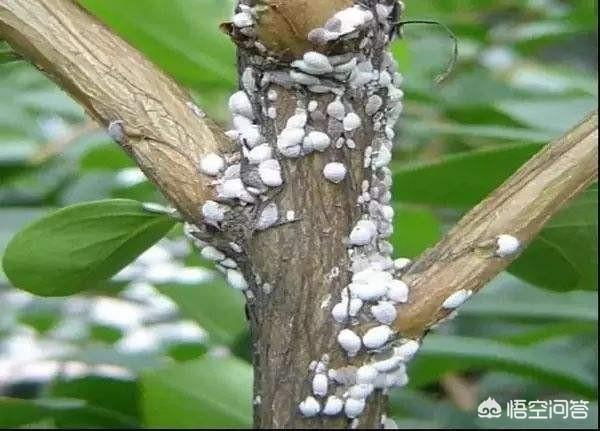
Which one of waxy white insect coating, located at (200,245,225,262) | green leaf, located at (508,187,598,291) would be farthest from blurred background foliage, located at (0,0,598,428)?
waxy white insect coating, located at (200,245,225,262)

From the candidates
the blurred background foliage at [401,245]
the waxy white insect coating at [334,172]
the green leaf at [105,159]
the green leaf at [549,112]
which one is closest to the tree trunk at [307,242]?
the waxy white insect coating at [334,172]

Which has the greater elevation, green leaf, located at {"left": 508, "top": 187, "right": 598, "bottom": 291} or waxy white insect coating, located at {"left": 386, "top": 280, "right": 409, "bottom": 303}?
green leaf, located at {"left": 508, "top": 187, "right": 598, "bottom": 291}

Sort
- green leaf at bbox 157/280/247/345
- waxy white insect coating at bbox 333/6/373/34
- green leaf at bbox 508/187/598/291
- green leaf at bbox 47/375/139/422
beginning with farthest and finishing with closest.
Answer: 1. green leaf at bbox 157/280/247/345
2. green leaf at bbox 47/375/139/422
3. green leaf at bbox 508/187/598/291
4. waxy white insect coating at bbox 333/6/373/34

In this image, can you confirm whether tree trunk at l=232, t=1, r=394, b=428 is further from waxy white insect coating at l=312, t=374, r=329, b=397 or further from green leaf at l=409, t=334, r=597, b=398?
green leaf at l=409, t=334, r=597, b=398

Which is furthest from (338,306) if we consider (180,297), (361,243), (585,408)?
(180,297)

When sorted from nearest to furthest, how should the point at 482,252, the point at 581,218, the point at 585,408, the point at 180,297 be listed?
the point at 482,252 < the point at 581,218 < the point at 585,408 < the point at 180,297

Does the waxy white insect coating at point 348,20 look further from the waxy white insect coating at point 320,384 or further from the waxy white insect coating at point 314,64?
the waxy white insect coating at point 320,384

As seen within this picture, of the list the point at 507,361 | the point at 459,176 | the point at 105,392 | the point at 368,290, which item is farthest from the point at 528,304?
the point at 368,290

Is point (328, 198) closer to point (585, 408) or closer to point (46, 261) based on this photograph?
point (46, 261)
